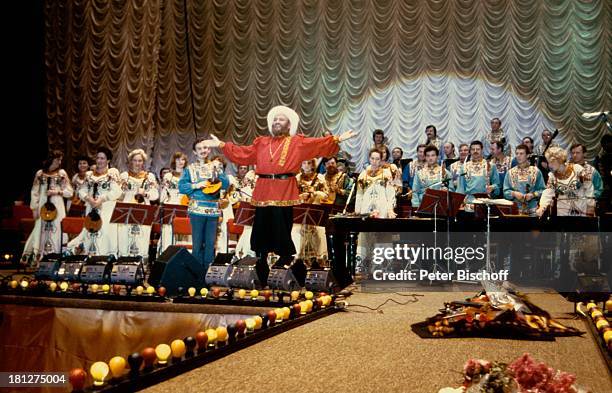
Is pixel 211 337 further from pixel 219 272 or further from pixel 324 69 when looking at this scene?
pixel 324 69

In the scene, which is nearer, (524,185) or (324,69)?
(524,185)

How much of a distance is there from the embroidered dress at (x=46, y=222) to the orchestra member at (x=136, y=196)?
830mm

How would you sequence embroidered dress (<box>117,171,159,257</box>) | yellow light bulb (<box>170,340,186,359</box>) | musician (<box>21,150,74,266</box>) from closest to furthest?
yellow light bulb (<box>170,340,186,359</box>) < embroidered dress (<box>117,171,159,257</box>) < musician (<box>21,150,74,266</box>)

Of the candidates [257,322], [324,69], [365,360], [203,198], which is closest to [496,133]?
[324,69]

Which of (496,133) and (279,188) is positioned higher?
(496,133)

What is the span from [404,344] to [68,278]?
14.2 feet

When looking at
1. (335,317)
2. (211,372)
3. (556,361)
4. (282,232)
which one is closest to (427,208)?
(282,232)

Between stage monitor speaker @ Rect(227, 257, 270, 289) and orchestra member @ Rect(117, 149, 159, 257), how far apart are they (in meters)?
3.06

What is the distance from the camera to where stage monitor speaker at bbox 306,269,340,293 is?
246 inches

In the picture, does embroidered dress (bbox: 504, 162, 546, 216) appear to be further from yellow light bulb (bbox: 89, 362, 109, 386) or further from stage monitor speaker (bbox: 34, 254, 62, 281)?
yellow light bulb (bbox: 89, 362, 109, 386)

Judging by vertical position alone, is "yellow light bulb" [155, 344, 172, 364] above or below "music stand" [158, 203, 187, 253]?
below

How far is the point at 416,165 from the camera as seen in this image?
10.2 m

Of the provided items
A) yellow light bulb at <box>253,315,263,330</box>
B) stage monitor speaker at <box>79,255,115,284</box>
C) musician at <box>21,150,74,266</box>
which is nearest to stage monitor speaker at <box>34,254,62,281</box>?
stage monitor speaker at <box>79,255,115,284</box>
